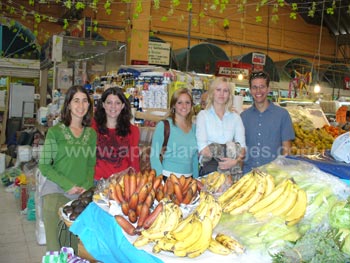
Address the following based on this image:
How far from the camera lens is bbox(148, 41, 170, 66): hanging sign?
357 inches

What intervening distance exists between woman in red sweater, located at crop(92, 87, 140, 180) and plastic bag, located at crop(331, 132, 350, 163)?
1.63 m

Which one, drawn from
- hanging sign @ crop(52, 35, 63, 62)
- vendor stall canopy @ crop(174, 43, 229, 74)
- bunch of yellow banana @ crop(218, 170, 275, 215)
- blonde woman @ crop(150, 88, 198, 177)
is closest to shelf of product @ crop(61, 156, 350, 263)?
bunch of yellow banana @ crop(218, 170, 275, 215)

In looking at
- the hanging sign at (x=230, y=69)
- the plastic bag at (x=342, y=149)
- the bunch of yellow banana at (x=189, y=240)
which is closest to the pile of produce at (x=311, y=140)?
the plastic bag at (x=342, y=149)

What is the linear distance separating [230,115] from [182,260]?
71.1 inches

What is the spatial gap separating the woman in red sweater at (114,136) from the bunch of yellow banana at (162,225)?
1328 mm

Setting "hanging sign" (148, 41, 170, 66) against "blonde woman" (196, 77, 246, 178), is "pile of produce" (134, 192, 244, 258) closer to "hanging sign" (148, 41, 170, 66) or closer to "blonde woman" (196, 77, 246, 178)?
"blonde woman" (196, 77, 246, 178)

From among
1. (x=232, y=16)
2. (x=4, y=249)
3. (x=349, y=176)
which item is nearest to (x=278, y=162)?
(x=349, y=176)

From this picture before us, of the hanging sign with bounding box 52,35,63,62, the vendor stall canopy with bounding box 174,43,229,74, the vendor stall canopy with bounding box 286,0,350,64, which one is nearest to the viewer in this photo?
the hanging sign with bounding box 52,35,63,62

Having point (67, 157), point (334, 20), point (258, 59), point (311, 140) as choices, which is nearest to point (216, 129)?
point (67, 157)

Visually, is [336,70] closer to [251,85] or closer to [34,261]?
[251,85]

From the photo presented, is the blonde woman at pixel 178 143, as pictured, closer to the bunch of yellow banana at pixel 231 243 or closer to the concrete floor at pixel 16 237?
the bunch of yellow banana at pixel 231 243

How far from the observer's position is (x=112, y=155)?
328cm

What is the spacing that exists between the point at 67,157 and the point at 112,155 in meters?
0.37

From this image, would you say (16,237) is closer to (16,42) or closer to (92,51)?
(92,51)
